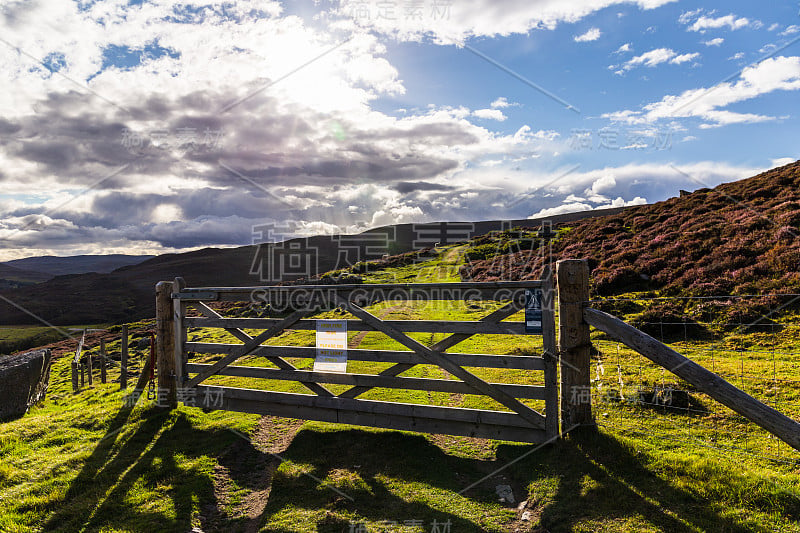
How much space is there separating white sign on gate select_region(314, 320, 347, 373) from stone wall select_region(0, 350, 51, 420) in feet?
26.7

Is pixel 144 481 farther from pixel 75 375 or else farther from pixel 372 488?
pixel 75 375

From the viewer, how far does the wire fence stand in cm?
A: 658

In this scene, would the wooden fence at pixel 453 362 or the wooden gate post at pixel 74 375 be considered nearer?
the wooden fence at pixel 453 362

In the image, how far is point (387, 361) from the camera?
7.40 metres

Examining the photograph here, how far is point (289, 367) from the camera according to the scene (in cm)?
837

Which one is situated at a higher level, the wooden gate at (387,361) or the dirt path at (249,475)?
the wooden gate at (387,361)

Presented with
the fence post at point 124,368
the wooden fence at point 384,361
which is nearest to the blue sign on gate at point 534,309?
the wooden fence at point 384,361

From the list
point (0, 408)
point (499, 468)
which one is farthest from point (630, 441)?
point (0, 408)

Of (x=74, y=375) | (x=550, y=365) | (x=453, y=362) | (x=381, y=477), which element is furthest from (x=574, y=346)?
(x=74, y=375)

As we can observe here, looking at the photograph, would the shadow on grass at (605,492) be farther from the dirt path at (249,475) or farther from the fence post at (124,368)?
the fence post at (124,368)

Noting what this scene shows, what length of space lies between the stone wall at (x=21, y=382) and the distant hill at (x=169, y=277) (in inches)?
3214

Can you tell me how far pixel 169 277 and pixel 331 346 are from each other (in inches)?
6308

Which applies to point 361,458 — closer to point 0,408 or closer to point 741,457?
point 741,457

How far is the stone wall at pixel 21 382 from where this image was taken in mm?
10109
